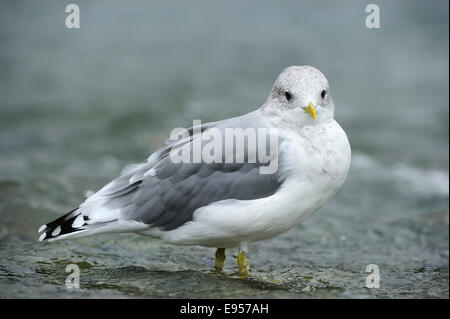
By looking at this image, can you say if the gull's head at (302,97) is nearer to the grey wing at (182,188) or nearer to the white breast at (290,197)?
the white breast at (290,197)

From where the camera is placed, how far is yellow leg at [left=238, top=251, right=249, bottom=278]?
581cm

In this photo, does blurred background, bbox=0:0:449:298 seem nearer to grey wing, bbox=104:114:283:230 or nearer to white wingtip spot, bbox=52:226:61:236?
white wingtip spot, bbox=52:226:61:236

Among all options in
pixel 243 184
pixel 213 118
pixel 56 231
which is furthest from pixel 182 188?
pixel 213 118

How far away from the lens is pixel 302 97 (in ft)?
17.9

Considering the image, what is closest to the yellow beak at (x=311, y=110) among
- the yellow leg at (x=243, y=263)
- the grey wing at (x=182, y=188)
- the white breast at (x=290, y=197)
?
the white breast at (x=290, y=197)

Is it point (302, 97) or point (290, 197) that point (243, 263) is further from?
point (302, 97)

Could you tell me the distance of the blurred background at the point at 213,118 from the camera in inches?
232

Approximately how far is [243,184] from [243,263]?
76 centimetres

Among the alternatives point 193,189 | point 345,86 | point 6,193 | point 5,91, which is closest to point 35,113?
point 5,91

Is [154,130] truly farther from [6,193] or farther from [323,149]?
[323,149]

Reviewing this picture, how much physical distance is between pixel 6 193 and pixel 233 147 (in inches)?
140

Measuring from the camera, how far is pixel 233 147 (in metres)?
5.49

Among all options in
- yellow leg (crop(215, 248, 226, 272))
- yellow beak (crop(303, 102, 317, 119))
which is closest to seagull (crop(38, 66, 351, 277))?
yellow beak (crop(303, 102, 317, 119))

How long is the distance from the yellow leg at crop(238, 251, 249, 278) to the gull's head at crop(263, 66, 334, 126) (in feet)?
3.88
